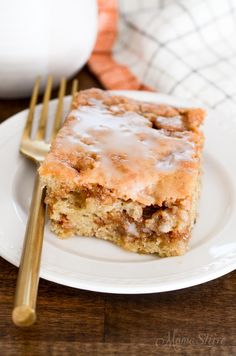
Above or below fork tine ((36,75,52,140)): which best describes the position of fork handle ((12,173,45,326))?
above

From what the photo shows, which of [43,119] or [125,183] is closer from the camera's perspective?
[125,183]

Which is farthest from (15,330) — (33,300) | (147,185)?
(147,185)

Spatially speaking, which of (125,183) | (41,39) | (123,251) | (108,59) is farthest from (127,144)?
(108,59)

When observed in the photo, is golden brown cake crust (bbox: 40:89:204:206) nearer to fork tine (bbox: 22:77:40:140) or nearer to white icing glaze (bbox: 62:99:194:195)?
white icing glaze (bbox: 62:99:194:195)

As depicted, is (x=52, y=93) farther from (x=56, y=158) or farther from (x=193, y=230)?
(x=193, y=230)

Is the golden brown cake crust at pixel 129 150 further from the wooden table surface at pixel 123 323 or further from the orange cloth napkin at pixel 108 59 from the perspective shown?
the orange cloth napkin at pixel 108 59

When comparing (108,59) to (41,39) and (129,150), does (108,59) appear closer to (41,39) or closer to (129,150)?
(41,39)

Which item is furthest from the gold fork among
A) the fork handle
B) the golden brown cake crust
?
the golden brown cake crust
